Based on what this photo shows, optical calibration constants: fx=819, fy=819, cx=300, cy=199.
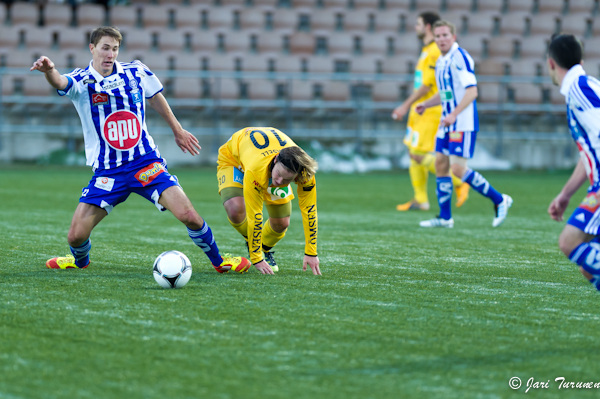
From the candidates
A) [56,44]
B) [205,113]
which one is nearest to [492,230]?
[205,113]

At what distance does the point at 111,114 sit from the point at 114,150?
8.9 inches

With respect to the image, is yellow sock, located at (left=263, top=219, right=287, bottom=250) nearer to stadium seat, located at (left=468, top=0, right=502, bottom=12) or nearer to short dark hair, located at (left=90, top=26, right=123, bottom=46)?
short dark hair, located at (left=90, top=26, right=123, bottom=46)

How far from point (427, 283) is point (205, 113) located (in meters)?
12.0

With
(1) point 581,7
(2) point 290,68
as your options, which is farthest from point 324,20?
(1) point 581,7

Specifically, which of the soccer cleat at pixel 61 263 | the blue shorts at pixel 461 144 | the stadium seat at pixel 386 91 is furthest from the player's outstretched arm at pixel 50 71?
the stadium seat at pixel 386 91

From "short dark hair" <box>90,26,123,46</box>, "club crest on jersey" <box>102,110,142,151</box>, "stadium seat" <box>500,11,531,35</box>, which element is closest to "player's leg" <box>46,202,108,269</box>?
"club crest on jersey" <box>102,110,142,151</box>

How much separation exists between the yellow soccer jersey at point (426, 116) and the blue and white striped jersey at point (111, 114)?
504 centimetres

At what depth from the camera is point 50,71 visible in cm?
472

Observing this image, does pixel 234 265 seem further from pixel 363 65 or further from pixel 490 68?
pixel 490 68

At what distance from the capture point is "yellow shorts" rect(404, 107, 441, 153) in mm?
9797

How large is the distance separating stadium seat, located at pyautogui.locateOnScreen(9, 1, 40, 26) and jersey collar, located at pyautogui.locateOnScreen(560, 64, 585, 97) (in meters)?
15.4

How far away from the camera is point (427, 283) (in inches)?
192

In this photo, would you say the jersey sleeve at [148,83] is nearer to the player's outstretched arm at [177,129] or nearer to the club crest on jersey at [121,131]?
the player's outstretched arm at [177,129]

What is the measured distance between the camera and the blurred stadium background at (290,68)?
1614 centimetres
